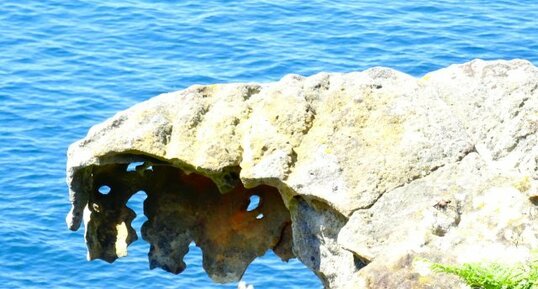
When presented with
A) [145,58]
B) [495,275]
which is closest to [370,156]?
[495,275]

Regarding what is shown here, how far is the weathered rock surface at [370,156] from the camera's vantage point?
1109cm

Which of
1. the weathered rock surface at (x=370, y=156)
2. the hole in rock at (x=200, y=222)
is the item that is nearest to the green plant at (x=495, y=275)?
the weathered rock surface at (x=370, y=156)

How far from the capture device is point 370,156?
1228cm

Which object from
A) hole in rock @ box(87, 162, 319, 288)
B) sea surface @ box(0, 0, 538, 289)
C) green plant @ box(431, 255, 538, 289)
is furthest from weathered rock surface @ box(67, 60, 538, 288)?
sea surface @ box(0, 0, 538, 289)

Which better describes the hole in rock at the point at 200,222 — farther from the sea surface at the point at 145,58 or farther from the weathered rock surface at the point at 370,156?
the sea surface at the point at 145,58

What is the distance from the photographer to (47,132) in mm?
33281

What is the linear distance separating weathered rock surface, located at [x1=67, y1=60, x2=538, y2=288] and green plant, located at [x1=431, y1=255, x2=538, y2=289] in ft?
0.60

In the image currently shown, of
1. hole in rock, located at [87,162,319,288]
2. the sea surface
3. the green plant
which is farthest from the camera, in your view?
the sea surface

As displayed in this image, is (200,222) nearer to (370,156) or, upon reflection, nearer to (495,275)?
(370,156)

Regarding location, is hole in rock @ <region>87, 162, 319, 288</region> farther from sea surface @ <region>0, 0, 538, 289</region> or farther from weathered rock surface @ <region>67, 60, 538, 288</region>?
sea surface @ <region>0, 0, 538, 289</region>

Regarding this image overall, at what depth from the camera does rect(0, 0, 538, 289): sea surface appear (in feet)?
93.2

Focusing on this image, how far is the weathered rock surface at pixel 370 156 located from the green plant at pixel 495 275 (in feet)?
0.60

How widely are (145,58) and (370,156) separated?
26.7 m

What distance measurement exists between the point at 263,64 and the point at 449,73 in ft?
79.5
